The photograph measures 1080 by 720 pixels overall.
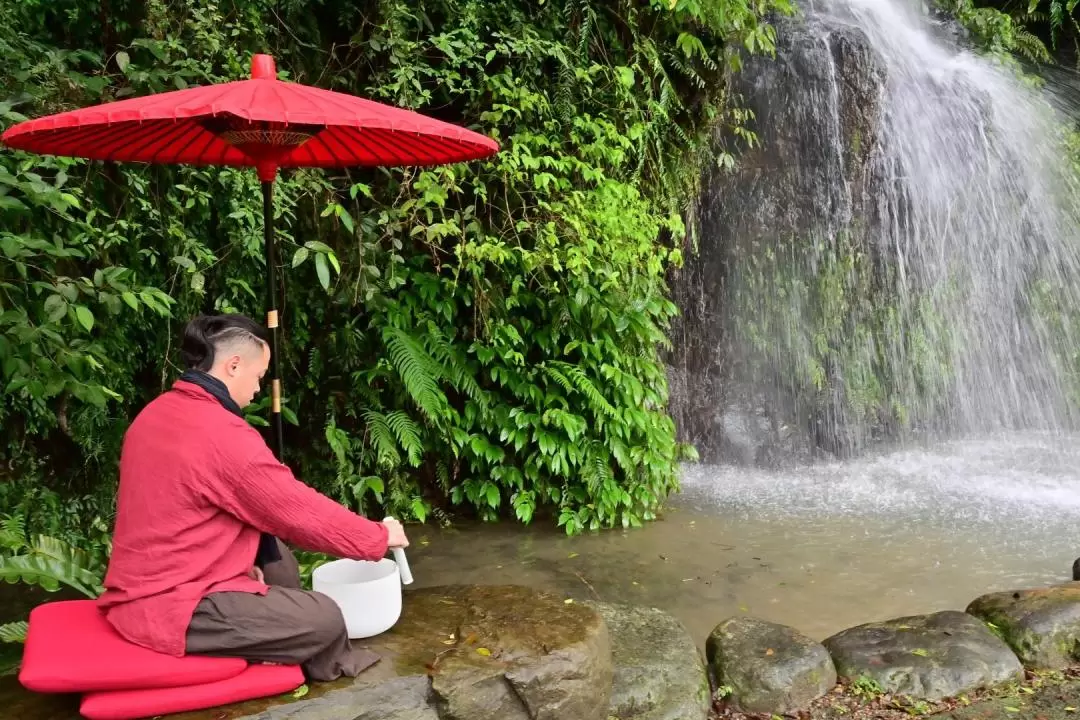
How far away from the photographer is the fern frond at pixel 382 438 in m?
6.13

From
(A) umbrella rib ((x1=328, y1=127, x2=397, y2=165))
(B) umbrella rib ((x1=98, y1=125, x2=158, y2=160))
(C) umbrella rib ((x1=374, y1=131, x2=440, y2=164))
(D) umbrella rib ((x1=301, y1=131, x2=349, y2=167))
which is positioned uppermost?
(C) umbrella rib ((x1=374, y1=131, x2=440, y2=164))

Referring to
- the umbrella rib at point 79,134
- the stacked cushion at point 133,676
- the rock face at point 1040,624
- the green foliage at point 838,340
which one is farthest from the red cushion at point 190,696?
the green foliage at point 838,340

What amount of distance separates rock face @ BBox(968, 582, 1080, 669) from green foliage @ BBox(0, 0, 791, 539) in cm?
265

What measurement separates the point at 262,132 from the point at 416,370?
2.81 m

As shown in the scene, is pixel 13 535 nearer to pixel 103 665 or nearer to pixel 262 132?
pixel 103 665

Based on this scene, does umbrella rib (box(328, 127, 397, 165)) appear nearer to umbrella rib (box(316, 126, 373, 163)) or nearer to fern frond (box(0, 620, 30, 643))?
umbrella rib (box(316, 126, 373, 163))

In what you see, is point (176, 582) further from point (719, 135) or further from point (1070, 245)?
point (1070, 245)

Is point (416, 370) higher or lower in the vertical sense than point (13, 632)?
higher

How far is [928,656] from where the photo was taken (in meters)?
4.16

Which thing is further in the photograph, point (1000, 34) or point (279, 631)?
point (1000, 34)

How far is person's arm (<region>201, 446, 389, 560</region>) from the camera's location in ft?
9.16

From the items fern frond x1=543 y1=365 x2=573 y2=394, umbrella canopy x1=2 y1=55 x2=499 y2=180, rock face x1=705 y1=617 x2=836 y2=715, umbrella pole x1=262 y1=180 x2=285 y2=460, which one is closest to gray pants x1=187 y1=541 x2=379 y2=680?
umbrella pole x1=262 y1=180 x2=285 y2=460

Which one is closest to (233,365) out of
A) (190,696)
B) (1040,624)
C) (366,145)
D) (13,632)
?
(190,696)

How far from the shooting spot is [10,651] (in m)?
3.66
